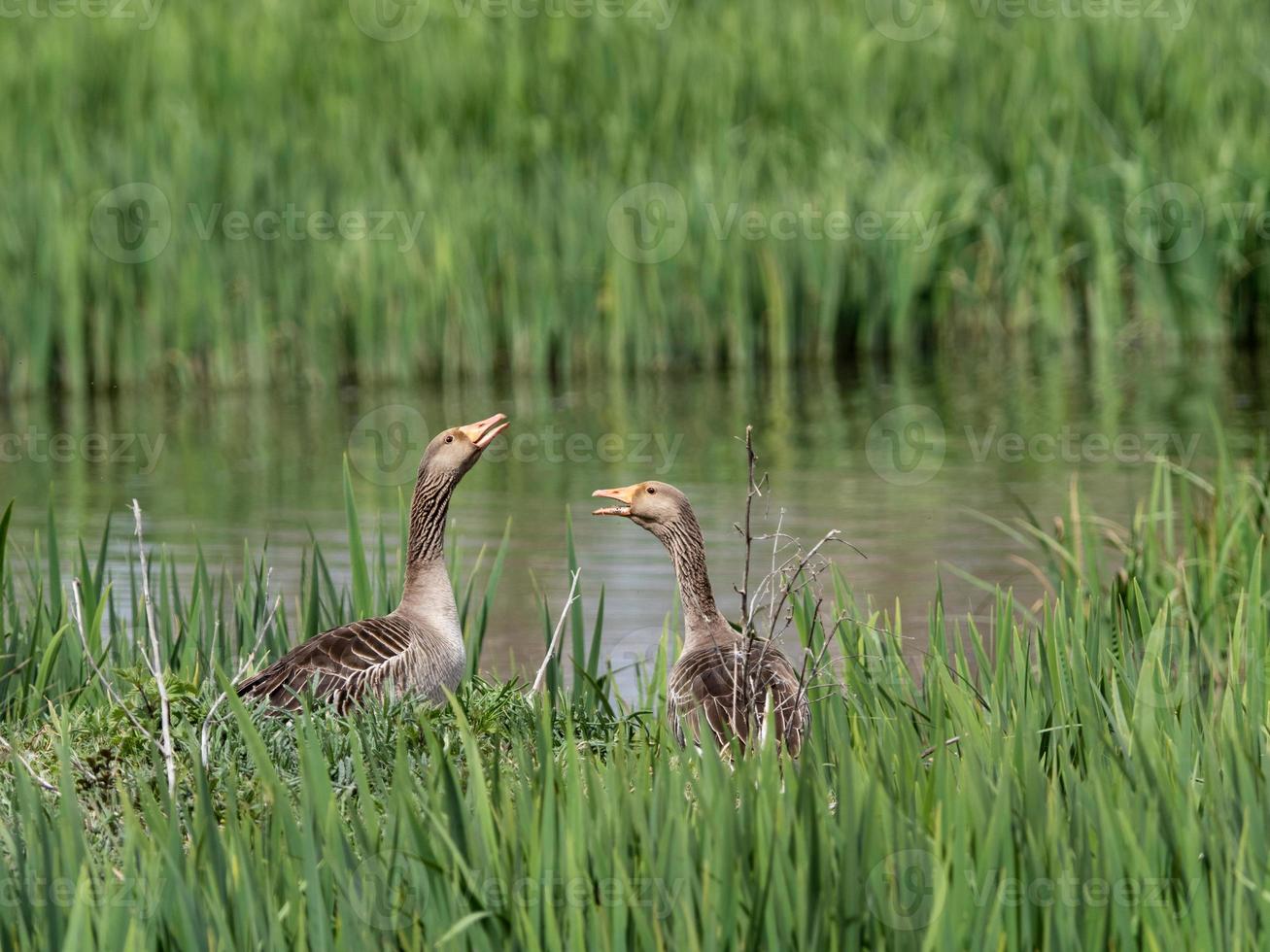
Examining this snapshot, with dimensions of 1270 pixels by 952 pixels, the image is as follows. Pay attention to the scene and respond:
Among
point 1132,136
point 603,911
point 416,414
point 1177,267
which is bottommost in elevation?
point 603,911

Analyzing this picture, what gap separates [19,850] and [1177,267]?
38.8ft

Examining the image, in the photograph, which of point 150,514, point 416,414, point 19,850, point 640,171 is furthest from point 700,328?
point 19,850

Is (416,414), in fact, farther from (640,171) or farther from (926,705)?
(926,705)

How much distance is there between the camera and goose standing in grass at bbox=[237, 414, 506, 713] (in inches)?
198

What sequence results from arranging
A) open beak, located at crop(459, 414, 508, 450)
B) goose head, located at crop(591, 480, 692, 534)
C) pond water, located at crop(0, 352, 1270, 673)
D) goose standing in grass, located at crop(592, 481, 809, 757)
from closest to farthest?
goose standing in grass, located at crop(592, 481, 809, 757), open beak, located at crop(459, 414, 508, 450), goose head, located at crop(591, 480, 692, 534), pond water, located at crop(0, 352, 1270, 673)

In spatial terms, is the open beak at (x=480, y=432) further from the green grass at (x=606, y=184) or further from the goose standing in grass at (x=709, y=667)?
the green grass at (x=606, y=184)

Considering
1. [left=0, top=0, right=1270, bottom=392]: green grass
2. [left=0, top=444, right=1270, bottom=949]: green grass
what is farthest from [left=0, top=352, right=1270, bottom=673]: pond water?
[left=0, top=444, right=1270, bottom=949]: green grass

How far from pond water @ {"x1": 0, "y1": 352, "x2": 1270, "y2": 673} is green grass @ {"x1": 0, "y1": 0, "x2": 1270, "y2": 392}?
1.43ft

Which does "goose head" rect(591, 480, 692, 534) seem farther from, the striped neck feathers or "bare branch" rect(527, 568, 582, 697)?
"bare branch" rect(527, 568, 582, 697)

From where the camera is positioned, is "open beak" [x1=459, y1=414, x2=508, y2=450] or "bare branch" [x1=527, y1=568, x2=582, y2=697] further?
"open beak" [x1=459, y1=414, x2=508, y2=450]

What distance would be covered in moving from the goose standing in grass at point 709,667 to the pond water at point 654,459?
1.33 m

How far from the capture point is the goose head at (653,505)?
6008 millimetres

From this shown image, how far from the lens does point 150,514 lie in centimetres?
992

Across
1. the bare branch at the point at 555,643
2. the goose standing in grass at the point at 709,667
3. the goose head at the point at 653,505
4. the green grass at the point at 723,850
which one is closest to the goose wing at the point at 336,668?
the bare branch at the point at 555,643
